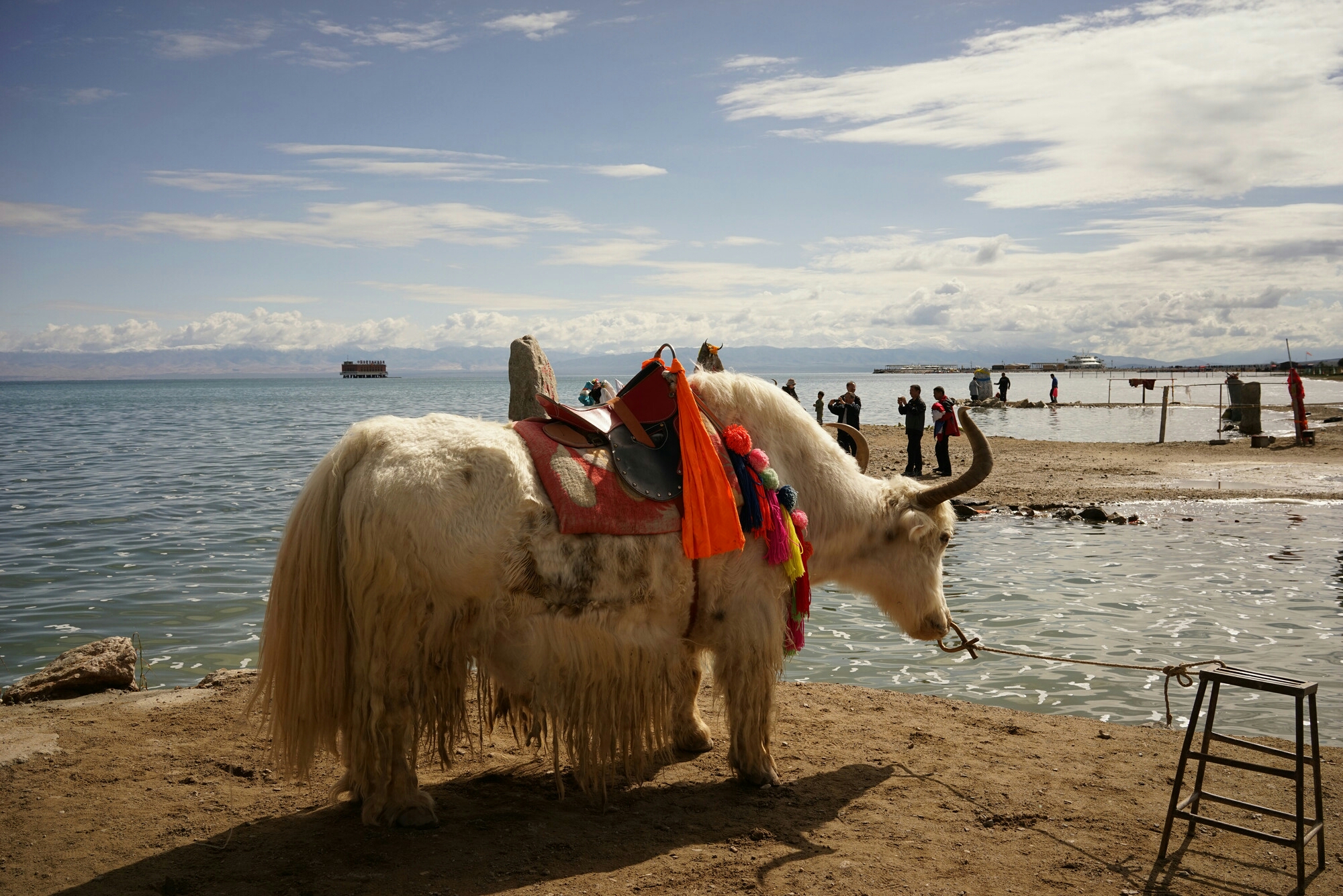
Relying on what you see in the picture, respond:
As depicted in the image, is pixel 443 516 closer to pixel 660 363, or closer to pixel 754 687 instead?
pixel 660 363

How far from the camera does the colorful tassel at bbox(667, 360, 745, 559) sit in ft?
13.0

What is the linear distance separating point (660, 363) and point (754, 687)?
1670 millimetres

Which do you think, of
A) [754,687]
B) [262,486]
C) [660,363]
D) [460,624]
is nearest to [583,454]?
[660,363]

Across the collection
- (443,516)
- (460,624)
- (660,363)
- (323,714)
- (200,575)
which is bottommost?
(200,575)

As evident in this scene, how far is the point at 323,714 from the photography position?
3.60m

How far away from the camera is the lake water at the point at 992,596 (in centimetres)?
646

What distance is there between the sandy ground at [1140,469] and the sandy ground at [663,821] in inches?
411

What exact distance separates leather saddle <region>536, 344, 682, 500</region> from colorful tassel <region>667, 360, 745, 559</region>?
7 cm

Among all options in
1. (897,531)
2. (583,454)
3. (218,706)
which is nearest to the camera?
(583,454)

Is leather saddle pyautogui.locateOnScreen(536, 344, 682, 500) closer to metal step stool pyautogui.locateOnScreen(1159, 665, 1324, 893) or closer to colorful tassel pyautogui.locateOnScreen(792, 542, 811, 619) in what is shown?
colorful tassel pyautogui.locateOnScreen(792, 542, 811, 619)

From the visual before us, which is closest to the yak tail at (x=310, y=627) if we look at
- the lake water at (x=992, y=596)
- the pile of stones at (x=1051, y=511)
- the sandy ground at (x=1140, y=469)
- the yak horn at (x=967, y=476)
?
the yak horn at (x=967, y=476)

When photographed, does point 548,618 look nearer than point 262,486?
Yes

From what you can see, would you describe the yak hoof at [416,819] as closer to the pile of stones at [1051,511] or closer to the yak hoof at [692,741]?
the yak hoof at [692,741]

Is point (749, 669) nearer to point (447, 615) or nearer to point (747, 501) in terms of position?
point (747, 501)
